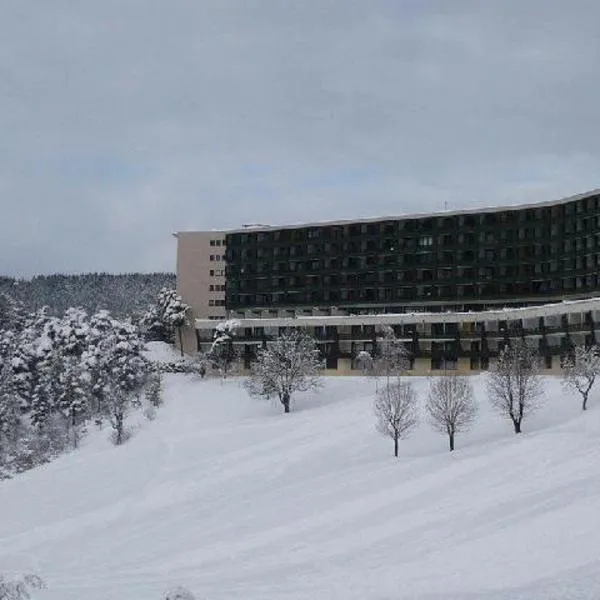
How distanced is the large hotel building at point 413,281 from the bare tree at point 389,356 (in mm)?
2699

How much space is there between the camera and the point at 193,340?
4961 inches

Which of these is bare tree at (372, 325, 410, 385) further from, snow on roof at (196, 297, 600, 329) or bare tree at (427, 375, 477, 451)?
bare tree at (427, 375, 477, 451)

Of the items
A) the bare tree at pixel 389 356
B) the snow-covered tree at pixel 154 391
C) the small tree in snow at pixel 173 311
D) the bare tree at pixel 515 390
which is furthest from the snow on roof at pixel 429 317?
the bare tree at pixel 515 390

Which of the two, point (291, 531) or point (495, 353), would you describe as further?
point (495, 353)

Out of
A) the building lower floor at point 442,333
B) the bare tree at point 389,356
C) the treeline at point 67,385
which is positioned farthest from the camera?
the bare tree at point 389,356

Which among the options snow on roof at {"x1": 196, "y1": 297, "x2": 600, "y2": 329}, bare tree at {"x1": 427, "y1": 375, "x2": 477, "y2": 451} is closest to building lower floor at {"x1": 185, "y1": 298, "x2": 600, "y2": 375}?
snow on roof at {"x1": 196, "y1": 297, "x2": 600, "y2": 329}

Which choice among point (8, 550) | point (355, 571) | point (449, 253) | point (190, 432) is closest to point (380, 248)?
point (449, 253)

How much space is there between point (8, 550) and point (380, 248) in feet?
237

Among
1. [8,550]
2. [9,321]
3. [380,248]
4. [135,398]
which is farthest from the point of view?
[9,321]

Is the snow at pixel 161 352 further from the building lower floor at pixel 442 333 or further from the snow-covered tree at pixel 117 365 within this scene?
the snow-covered tree at pixel 117 365

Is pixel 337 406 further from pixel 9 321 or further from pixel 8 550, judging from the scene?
pixel 9 321

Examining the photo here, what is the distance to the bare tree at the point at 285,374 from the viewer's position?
274 ft

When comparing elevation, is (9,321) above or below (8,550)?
above

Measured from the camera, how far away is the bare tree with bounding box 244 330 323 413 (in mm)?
83562
